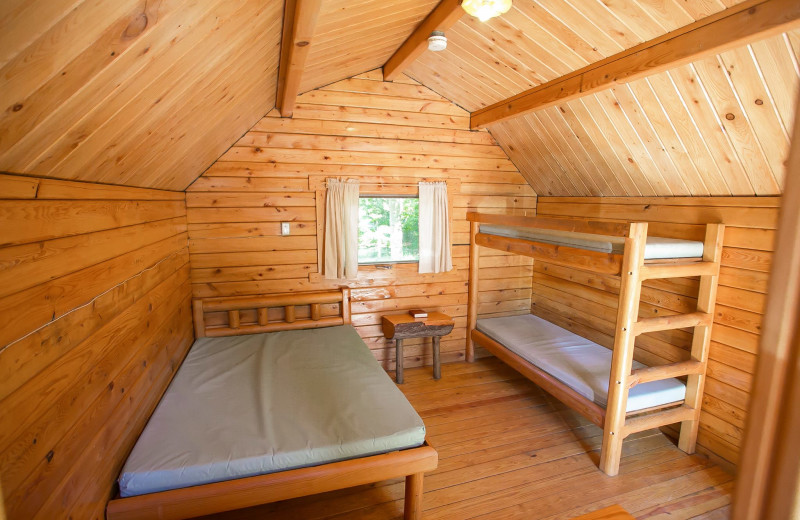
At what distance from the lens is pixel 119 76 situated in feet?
4.03

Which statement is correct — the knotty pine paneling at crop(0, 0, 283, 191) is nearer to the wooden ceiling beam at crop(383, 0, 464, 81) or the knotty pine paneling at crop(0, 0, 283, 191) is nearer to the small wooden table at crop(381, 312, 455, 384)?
the wooden ceiling beam at crop(383, 0, 464, 81)

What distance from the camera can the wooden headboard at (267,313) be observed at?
335 centimetres

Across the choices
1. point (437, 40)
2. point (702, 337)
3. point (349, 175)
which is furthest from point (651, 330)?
point (349, 175)

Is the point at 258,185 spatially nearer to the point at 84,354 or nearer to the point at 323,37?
the point at 323,37

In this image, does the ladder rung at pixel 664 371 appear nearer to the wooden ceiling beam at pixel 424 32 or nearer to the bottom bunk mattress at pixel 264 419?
the bottom bunk mattress at pixel 264 419

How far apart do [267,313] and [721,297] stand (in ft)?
11.0

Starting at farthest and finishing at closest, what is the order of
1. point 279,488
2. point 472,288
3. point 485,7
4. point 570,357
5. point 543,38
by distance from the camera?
1. point 472,288
2. point 570,357
3. point 543,38
4. point 485,7
5. point 279,488

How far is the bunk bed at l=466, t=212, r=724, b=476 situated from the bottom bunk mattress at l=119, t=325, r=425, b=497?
1273 millimetres

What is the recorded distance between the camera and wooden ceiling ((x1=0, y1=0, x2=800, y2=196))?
1021mm

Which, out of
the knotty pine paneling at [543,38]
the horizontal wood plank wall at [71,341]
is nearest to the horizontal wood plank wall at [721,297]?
the knotty pine paneling at [543,38]

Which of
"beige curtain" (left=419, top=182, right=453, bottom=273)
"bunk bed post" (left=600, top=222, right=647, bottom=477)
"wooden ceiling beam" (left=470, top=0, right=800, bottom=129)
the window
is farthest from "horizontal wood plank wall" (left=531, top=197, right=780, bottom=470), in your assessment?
the window

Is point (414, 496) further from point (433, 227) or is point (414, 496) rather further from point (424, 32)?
→ point (424, 32)

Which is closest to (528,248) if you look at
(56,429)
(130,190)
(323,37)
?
(323,37)

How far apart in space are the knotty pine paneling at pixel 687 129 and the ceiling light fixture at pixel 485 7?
0.95 m
